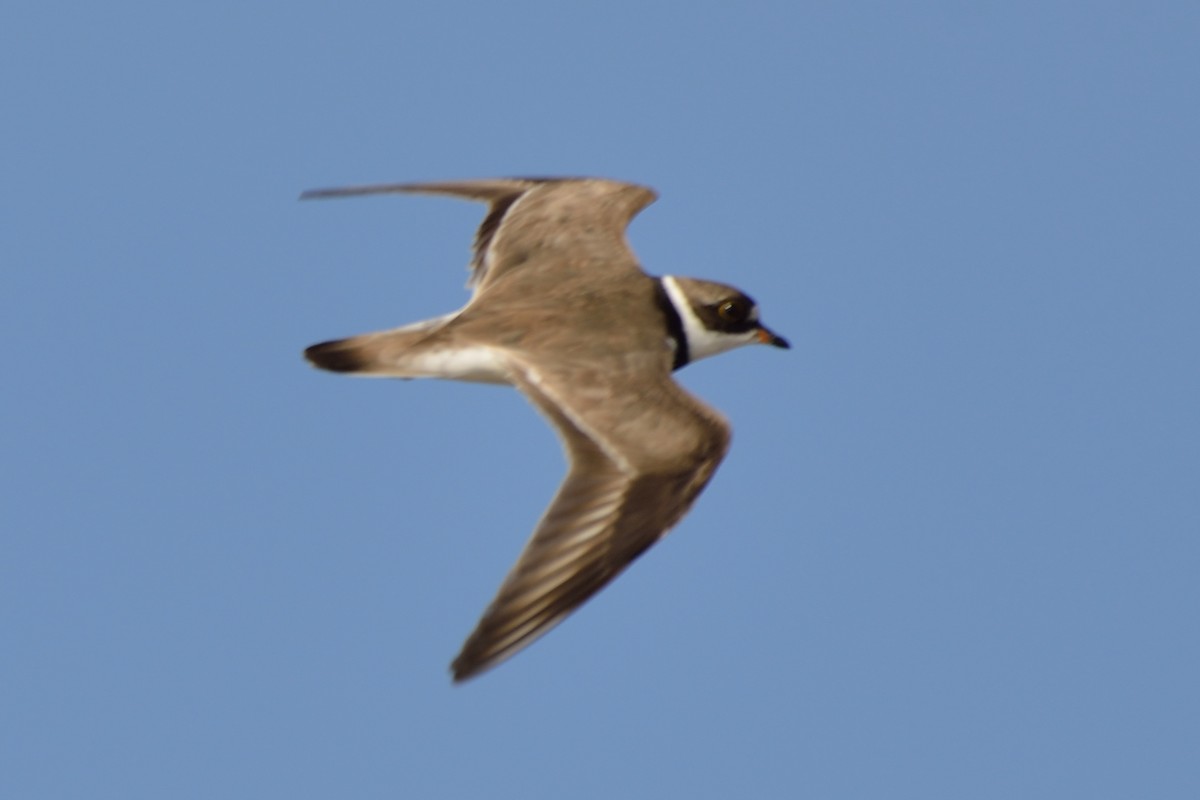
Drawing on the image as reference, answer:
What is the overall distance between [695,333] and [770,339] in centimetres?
88

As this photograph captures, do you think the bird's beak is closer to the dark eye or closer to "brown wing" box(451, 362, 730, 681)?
the dark eye

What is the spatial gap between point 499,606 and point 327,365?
325cm

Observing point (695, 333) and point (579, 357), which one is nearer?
point (579, 357)

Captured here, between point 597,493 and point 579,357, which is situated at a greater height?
point 579,357

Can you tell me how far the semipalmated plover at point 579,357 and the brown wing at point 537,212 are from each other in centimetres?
1

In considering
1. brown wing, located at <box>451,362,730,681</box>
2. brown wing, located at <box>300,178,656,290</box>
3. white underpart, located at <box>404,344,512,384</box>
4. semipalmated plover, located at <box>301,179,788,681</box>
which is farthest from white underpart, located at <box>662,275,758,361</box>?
white underpart, located at <box>404,344,512,384</box>

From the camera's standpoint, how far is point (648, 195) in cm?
1395

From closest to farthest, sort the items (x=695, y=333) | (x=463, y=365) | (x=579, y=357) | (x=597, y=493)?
(x=597, y=493)
(x=579, y=357)
(x=463, y=365)
(x=695, y=333)

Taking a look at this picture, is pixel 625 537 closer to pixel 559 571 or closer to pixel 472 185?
pixel 559 571

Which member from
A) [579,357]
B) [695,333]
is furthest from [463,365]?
[695,333]

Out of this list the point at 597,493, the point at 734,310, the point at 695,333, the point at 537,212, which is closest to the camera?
the point at 597,493

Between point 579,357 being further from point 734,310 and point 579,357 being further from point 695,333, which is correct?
point 734,310

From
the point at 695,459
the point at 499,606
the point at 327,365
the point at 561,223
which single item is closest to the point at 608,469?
the point at 695,459

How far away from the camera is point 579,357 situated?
11.4m
